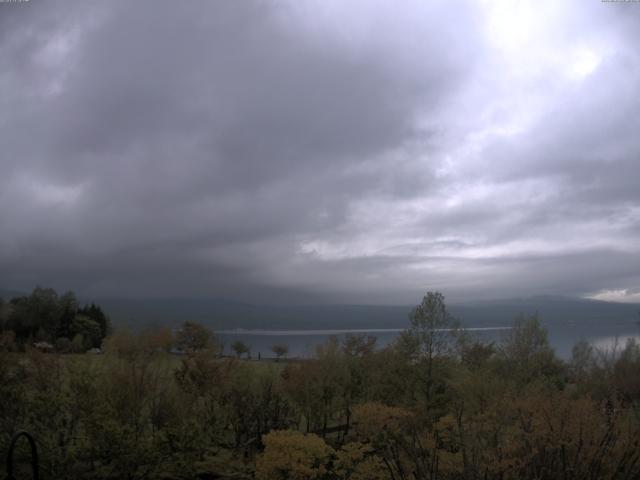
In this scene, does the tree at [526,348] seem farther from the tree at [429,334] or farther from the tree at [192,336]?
the tree at [192,336]

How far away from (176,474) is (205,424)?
369cm

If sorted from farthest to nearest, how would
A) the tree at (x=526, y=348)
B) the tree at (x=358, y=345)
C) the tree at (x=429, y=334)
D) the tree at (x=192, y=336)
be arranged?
the tree at (x=192, y=336), the tree at (x=526, y=348), the tree at (x=358, y=345), the tree at (x=429, y=334)

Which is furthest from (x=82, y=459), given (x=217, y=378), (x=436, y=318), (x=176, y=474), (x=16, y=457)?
(x=436, y=318)

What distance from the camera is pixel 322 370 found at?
1070 inches

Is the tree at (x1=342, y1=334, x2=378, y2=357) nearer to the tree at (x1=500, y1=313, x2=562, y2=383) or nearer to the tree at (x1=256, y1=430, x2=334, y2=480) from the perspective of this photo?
the tree at (x1=500, y1=313, x2=562, y2=383)

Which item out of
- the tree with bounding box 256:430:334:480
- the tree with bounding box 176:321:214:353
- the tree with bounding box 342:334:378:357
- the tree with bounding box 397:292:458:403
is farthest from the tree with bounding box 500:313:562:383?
the tree with bounding box 176:321:214:353

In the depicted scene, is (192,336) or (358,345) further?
(192,336)

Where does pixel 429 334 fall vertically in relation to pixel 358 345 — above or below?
above

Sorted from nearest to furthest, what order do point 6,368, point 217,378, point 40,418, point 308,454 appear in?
1. point 308,454
2. point 40,418
3. point 6,368
4. point 217,378

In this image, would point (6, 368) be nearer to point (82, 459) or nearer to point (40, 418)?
point (40, 418)

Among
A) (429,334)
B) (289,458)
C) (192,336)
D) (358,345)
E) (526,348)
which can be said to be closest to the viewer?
(289,458)

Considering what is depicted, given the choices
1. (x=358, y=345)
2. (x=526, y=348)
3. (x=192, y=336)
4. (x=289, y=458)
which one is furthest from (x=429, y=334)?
(x=192, y=336)

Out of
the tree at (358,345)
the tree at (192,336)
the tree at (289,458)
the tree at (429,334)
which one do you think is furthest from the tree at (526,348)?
the tree at (192,336)

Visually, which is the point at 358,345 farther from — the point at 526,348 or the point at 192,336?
the point at 192,336
